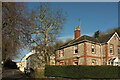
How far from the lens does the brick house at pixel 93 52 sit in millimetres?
23933

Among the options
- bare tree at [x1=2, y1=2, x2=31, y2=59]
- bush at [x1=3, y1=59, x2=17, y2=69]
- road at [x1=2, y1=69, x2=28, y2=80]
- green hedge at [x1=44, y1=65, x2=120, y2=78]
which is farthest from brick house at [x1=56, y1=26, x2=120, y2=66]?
bush at [x1=3, y1=59, x2=17, y2=69]

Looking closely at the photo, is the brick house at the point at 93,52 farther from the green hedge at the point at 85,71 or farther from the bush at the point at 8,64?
the bush at the point at 8,64

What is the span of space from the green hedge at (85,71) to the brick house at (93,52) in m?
4.99

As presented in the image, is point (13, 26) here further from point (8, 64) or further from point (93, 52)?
point (8, 64)

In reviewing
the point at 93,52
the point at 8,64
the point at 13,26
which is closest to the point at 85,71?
the point at 93,52

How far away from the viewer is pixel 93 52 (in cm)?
2461

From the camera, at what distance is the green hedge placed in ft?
56.7

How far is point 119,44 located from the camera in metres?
27.4

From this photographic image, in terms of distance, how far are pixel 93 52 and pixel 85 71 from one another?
738cm

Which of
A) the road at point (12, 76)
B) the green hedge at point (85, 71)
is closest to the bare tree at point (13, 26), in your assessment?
the road at point (12, 76)

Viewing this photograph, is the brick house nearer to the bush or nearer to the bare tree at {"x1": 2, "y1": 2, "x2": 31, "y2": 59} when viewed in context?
the bare tree at {"x1": 2, "y1": 2, "x2": 31, "y2": 59}

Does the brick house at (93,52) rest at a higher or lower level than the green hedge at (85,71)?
higher

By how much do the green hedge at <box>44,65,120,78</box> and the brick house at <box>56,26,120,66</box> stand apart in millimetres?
4986

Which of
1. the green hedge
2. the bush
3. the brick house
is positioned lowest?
the bush
